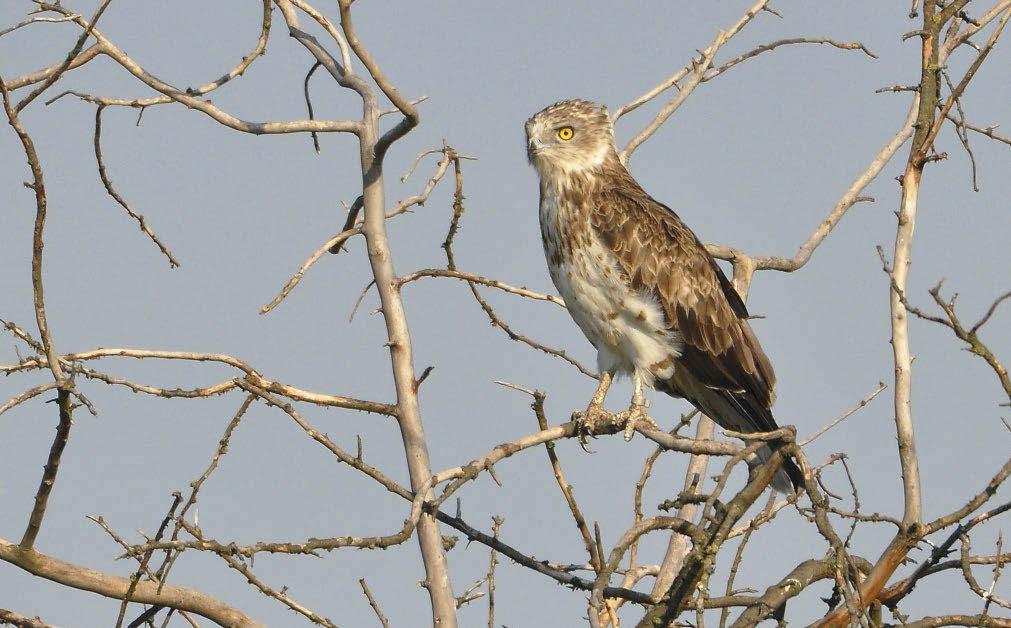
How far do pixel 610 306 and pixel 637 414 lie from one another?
0.65 metres

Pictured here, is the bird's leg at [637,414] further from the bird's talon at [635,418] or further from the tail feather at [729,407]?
the tail feather at [729,407]

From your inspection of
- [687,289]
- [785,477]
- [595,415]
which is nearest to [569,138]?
[687,289]

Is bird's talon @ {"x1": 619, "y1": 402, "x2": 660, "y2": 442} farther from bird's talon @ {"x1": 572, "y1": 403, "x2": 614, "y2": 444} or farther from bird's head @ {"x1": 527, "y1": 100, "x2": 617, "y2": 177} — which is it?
bird's head @ {"x1": 527, "y1": 100, "x2": 617, "y2": 177}

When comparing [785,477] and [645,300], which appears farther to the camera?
[645,300]

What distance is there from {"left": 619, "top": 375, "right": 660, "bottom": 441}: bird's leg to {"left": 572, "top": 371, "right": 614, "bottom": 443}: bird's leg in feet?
0.40

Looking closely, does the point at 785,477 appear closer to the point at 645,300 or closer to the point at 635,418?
the point at 635,418

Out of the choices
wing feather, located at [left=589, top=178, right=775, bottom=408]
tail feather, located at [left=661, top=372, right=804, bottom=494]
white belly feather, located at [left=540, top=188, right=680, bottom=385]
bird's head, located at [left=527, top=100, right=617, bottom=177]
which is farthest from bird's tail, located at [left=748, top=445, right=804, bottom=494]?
bird's head, located at [left=527, top=100, right=617, bottom=177]

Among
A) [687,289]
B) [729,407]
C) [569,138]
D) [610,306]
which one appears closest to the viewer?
[610,306]

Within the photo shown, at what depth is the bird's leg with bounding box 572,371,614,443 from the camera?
720 centimetres

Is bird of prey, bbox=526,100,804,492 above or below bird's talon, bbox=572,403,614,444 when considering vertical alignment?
above

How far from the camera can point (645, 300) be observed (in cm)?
732

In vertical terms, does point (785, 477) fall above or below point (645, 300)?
below

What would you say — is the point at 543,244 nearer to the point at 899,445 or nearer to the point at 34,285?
the point at 899,445

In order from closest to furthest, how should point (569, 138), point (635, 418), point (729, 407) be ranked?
point (635, 418) → point (729, 407) → point (569, 138)
